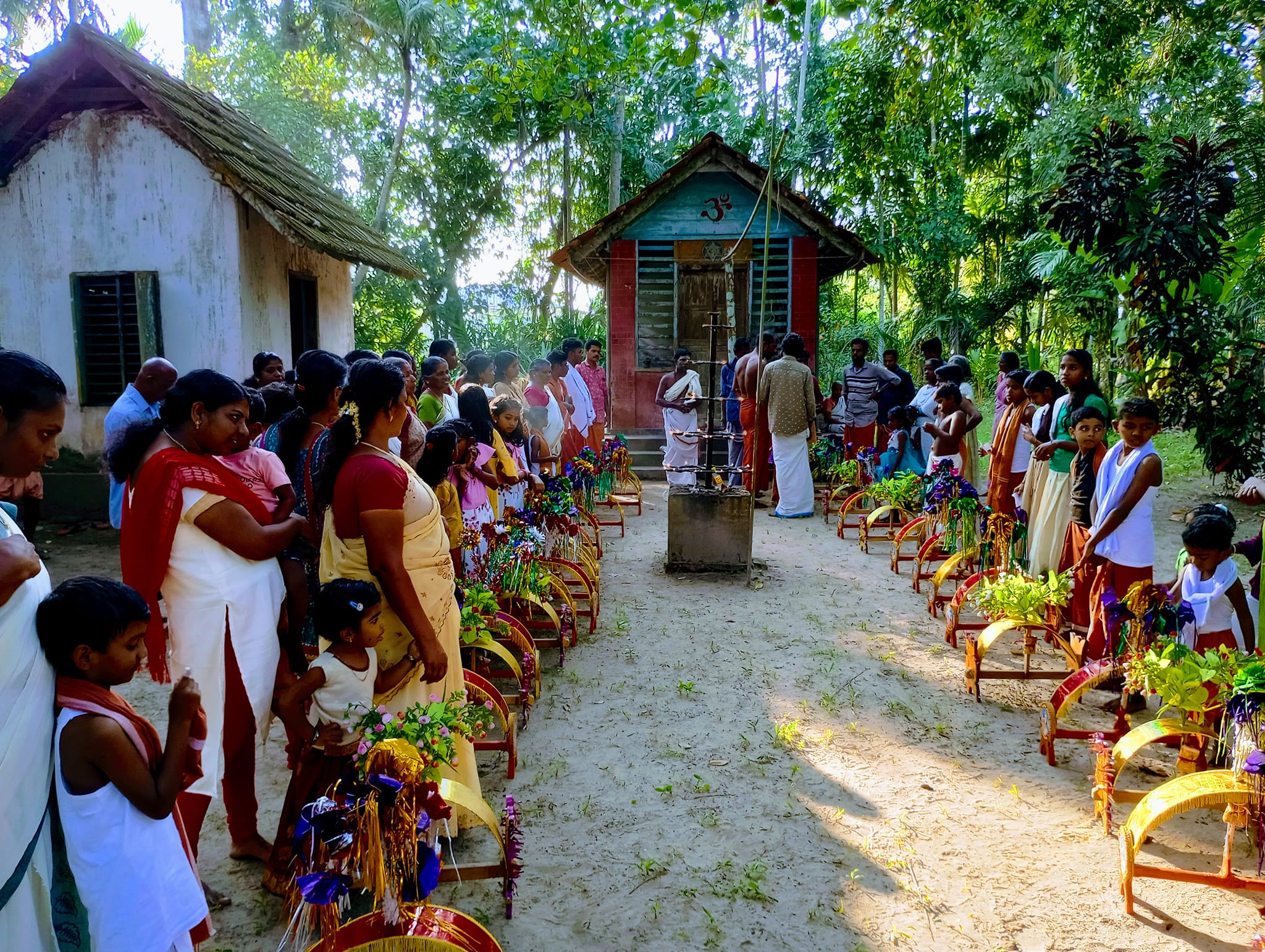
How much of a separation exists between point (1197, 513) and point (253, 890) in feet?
14.4

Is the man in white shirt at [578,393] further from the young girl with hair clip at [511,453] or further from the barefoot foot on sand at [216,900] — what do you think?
the barefoot foot on sand at [216,900]

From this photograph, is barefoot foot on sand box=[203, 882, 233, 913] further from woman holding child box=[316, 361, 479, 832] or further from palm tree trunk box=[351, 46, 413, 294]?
palm tree trunk box=[351, 46, 413, 294]

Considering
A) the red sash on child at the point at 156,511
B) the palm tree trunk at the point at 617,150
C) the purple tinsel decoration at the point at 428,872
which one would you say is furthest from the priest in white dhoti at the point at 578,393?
the palm tree trunk at the point at 617,150

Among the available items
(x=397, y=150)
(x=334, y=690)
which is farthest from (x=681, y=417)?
(x=397, y=150)

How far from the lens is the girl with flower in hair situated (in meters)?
2.81

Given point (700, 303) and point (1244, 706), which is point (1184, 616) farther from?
point (700, 303)

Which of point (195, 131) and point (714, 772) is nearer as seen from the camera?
point (714, 772)

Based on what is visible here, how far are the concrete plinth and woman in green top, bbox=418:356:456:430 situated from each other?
2101 mm

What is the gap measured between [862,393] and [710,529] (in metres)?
4.12

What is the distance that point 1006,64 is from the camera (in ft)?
49.1

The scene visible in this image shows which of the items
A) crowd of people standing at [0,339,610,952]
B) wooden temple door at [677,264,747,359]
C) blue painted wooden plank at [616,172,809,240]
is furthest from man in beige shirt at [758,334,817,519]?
crowd of people standing at [0,339,610,952]

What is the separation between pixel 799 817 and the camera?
3.66 metres

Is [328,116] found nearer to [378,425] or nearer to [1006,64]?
[1006,64]

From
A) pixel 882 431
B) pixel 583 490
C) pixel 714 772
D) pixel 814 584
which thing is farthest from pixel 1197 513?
pixel 882 431
